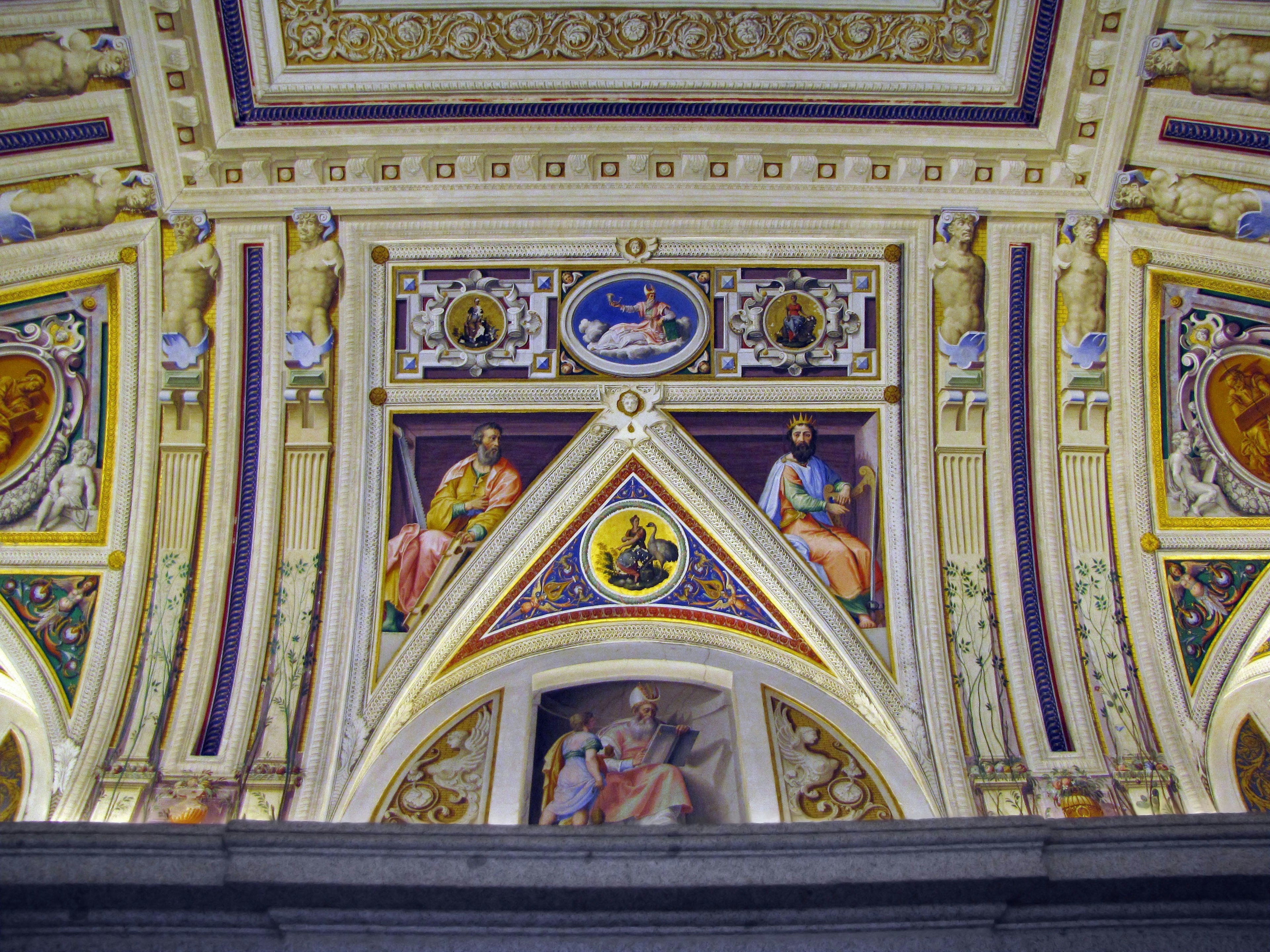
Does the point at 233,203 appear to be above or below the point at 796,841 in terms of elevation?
above

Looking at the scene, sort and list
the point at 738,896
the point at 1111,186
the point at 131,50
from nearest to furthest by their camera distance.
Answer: the point at 738,896
the point at 131,50
the point at 1111,186

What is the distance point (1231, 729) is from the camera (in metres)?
9.92

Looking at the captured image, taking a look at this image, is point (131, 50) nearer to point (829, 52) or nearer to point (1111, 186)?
point (829, 52)

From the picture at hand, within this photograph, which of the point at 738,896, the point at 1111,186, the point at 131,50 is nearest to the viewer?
the point at 738,896

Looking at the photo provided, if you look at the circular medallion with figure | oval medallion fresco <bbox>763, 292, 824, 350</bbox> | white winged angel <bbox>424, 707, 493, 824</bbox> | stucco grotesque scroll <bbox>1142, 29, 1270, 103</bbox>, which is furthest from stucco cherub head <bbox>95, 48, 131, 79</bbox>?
the circular medallion with figure

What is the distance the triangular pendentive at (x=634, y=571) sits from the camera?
1073 cm

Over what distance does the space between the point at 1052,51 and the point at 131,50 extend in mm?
7240

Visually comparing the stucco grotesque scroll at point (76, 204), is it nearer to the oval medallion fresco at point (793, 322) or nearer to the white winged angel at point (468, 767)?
the white winged angel at point (468, 767)

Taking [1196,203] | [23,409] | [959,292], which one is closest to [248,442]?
[23,409]

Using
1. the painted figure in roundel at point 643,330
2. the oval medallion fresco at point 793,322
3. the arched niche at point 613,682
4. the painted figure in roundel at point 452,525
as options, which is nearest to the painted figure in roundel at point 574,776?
the arched niche at point 613,682

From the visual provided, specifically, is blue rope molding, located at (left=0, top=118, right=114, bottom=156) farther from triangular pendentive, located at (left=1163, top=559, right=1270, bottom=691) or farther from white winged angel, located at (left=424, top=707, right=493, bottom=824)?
triangular pendentive, located at (left=1163, top=559, right=1270, bottom=691)

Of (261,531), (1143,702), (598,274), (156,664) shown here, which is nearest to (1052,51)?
(598,274)

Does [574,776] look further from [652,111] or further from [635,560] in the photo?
[652,111]

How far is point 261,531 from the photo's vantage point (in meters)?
10.4
